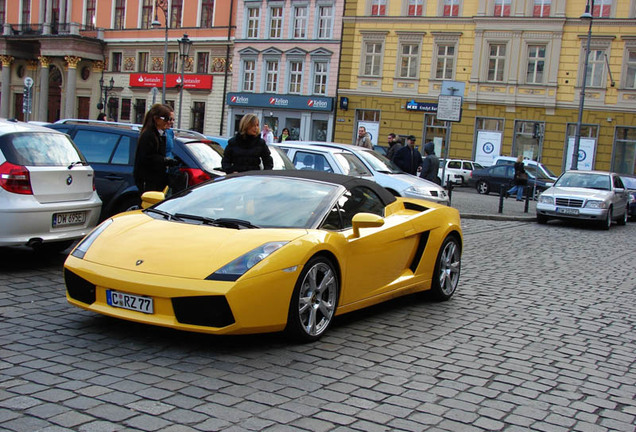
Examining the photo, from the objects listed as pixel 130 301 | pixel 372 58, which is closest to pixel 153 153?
pixel 130 301

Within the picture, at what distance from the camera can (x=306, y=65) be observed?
→ 45.7 meters

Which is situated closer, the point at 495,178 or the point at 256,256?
the point at 256,256

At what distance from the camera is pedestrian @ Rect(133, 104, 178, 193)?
8578 mm

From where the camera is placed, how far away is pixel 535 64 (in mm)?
38906

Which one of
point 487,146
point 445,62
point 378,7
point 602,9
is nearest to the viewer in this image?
point 602,9

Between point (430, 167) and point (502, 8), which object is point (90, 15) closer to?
point (502, 8)

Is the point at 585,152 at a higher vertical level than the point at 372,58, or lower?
lower

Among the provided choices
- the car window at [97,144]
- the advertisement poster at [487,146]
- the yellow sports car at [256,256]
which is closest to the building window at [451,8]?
the advertisement poster at [487,146]

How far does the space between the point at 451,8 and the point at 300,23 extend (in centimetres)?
1020

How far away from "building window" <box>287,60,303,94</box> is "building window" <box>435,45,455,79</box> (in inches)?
364

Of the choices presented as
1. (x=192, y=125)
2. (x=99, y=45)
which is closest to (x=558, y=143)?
(x=192, y=125)

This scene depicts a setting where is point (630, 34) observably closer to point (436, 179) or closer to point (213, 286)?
point (436, 179)

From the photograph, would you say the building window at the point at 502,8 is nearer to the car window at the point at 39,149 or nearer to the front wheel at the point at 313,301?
the car window at the point at 39,149

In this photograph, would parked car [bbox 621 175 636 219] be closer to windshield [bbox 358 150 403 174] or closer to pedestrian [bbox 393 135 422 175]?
pedestrian [bbox 393 135 422 175]
